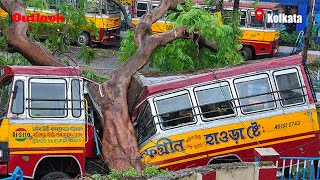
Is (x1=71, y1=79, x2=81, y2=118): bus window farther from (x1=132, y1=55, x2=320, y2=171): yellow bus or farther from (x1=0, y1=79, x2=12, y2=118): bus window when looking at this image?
(x1=132, y1=55, x2=320, y2=171): yellow bus

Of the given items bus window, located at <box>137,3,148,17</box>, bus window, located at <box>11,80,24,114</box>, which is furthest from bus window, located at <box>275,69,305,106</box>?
bus window, located at <box>137,3,148,17</box>

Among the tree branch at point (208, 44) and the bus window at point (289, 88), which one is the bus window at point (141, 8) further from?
the bus window at point (289, 88)

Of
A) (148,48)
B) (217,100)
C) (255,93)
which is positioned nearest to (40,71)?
(148,48)

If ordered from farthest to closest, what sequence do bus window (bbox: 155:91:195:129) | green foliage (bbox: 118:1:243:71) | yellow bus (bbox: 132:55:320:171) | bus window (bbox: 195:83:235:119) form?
green foliage (bbox: 118:1:243:71) → bus window (bbox: 195:83:235:119) → bus window (bbox: 155:91:195:129) → yellow bus (bbox: 132:55:320:171)

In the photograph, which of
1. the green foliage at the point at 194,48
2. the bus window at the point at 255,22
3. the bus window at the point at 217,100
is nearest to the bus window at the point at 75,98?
the bus window at the point at 217,100

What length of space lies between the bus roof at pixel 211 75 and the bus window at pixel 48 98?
5.25ft

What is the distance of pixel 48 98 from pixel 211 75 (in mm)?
3095

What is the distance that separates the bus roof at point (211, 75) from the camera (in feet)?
36.2

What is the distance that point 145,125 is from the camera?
447 inches

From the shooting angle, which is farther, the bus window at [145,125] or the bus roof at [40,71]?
the bus window at [145,125]

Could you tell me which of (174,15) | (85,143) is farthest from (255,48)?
(85,143)

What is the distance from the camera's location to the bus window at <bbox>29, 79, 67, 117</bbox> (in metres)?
10.4

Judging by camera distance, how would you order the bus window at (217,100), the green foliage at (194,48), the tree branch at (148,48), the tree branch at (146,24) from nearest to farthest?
the bus window at (217,100) < the tree branch at (148,48) < the green foliage at (194,48) < the tree branch at (146,24)

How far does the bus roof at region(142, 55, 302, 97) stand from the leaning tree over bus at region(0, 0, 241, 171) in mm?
776
